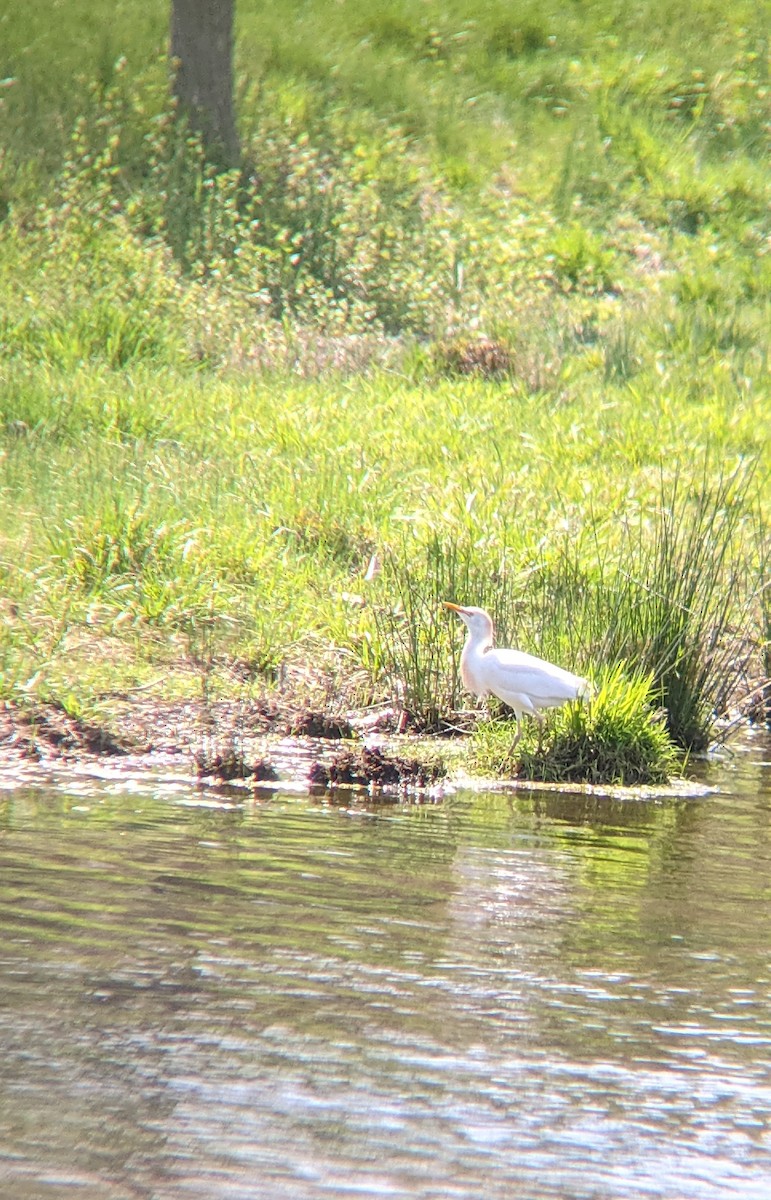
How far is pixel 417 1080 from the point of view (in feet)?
13.4

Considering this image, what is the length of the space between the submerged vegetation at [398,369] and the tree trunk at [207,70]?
27 cm

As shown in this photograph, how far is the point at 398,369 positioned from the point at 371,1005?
381 inches

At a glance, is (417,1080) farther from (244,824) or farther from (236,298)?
(236,298)

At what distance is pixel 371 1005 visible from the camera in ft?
14.8

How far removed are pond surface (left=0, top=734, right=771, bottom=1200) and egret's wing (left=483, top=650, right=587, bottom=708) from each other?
81 centimetres

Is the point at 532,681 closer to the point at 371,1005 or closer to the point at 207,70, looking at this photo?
the point at 371,1005

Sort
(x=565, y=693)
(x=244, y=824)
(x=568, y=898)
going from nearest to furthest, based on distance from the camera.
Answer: (x=568, y=898) < (x=244, y=824) < (x=565, y=693)

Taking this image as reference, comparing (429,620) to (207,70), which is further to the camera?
(207,70)

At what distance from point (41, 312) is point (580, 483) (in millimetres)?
4704

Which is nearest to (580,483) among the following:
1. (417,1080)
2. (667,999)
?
(667,999)

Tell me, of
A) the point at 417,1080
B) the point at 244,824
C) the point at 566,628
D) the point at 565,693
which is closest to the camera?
the point at 417,1080

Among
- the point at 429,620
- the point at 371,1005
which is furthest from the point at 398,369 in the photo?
the point at 371,1005

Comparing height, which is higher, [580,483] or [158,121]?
[158,121]

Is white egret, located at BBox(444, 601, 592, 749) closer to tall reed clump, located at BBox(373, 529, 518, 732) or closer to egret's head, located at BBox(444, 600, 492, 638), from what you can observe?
egret's head, located at BBox(444, 600, 492, 638)
